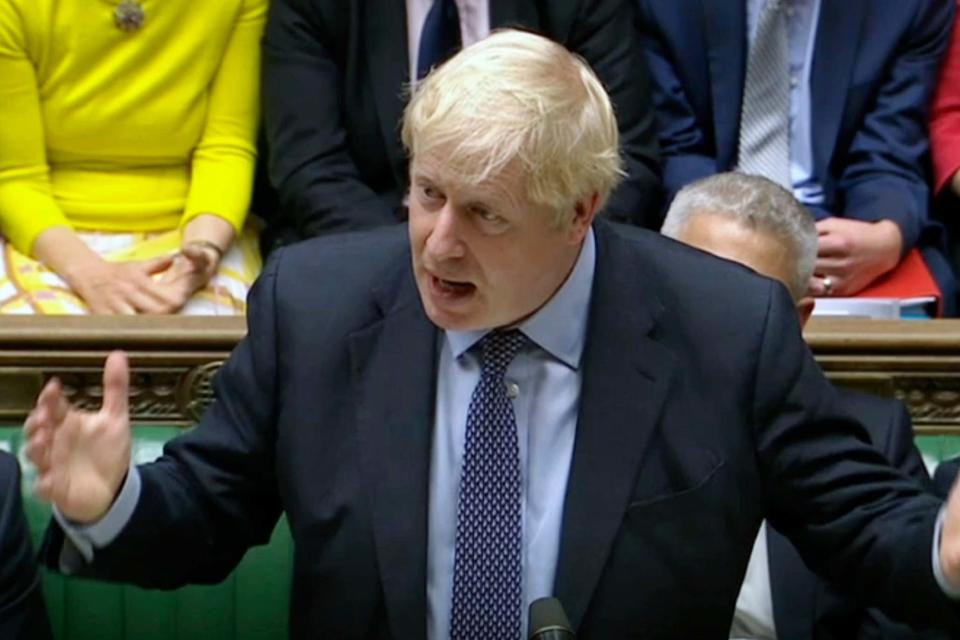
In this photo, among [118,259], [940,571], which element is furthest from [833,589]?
[118,259]

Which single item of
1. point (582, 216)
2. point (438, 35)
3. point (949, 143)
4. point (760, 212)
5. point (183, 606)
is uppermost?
point (582, 216)

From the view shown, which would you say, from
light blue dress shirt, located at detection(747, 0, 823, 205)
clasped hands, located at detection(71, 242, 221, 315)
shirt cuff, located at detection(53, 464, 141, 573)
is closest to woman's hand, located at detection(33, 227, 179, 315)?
clasped hands, located at detection(71, 242, 221, 315)

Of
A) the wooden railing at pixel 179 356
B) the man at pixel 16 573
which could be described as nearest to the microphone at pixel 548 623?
the man at pixel 16 573

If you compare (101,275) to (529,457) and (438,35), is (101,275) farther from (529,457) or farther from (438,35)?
(529,457)

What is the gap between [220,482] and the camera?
1434 mm

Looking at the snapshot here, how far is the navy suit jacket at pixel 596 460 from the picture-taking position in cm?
141

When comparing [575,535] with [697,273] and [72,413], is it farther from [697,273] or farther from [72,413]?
[72,413]

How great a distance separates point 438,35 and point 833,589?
3.44ft

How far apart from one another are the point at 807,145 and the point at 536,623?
5.25 feet

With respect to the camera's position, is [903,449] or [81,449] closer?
[81,449]

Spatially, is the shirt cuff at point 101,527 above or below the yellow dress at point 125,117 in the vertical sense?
above

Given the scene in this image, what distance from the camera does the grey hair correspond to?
1911 mm

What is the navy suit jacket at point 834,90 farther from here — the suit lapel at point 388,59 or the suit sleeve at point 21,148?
the suit sleeve at point 21,148

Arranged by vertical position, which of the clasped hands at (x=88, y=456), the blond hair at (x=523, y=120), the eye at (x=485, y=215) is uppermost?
the blond hair at (x=523, y=120)
